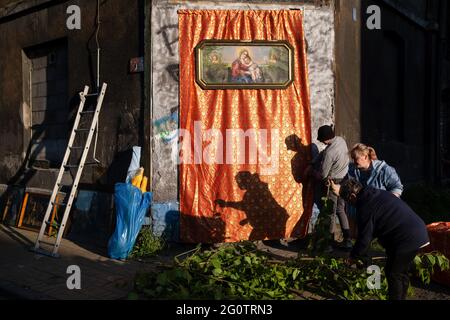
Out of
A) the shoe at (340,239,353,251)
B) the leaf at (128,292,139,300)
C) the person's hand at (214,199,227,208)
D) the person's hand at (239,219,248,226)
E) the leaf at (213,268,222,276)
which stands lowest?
the leaf at (128,292,139,300)

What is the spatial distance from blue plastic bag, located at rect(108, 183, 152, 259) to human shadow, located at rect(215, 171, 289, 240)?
1.19 meters

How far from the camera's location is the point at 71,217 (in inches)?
287

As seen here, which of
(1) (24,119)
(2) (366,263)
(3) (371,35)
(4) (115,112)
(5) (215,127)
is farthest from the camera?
(1) (24,119)

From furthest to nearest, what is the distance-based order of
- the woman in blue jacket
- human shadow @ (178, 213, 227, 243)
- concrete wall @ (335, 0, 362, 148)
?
concrete wall @ (335, 0, 362, 148), human shadow @ (178, 213, 227, 243), the woman in blue jacket

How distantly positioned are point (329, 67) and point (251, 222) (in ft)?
8.89

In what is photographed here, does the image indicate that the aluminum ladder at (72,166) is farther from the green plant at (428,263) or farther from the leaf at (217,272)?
the green plant at (428,263)

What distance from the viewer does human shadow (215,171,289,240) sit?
634cm

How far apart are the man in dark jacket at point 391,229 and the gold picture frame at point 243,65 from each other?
308cm

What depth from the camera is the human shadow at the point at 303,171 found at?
21.2 feet

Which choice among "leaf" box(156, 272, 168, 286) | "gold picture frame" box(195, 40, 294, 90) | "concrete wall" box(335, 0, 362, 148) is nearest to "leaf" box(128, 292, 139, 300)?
"leaf" box(156, 272, 168, 286)

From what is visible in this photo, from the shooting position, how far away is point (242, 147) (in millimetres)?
6363

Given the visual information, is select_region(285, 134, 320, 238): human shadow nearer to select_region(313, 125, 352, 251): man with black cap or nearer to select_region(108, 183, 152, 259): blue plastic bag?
select_region(313, 125, 352, 251): man with black cap
